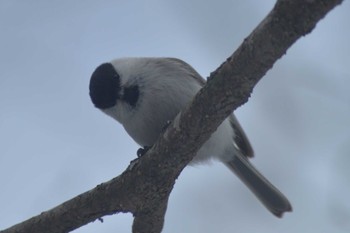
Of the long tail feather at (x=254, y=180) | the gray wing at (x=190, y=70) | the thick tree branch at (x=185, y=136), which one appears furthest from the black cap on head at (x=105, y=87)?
the long tail feather at (x=254, y=180)

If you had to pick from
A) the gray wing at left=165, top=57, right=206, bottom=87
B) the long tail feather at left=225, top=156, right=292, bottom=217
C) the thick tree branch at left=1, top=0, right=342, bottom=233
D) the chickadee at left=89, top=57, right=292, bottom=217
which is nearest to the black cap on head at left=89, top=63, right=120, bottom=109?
the chickadee at left=89, top=57, right=292, bottom=217

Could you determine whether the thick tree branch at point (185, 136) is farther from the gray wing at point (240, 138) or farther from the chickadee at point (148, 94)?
the gray wing at point (240, 138)

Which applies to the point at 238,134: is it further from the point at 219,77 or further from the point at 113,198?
the point at 219,77

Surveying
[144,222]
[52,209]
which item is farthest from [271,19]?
[52,209]

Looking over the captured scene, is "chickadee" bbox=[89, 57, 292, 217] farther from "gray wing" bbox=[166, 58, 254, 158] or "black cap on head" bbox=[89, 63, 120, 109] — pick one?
"gray wing" bbox=[166, 58, 254, 158]

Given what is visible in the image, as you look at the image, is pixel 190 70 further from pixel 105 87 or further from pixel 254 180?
pixel 254 180

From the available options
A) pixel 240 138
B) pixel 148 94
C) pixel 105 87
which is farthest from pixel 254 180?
pixel 105 87

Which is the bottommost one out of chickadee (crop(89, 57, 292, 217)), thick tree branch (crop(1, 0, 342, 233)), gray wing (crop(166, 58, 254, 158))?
thick tree branch (crop(1, 0, 342, 233))
